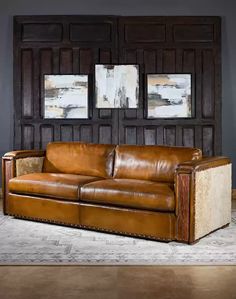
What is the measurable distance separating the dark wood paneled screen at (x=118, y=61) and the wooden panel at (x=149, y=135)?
12 mm

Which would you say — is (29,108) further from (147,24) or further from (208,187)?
(208,187)

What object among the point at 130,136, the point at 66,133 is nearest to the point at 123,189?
the point at 130,136

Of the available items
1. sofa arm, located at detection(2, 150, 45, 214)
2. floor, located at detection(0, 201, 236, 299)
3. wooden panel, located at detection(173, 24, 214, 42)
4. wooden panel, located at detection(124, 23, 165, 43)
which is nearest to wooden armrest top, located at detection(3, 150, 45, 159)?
sofa arm, located at detection(2, 150, 45, 214)

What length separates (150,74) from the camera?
6.75 meters

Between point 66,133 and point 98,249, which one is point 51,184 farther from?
point 66,133

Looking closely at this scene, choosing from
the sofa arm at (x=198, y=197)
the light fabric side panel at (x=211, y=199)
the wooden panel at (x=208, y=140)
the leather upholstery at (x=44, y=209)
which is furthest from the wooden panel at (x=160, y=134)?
the leather upholstery at (x=44, y=209)

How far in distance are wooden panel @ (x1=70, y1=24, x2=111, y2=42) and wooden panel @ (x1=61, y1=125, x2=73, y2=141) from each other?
3.76ft

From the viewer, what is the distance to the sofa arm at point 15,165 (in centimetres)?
556

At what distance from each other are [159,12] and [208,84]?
114cm

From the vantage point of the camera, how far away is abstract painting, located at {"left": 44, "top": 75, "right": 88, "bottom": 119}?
6.80 meters

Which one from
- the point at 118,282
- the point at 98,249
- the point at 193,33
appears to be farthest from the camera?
the point at 193,33

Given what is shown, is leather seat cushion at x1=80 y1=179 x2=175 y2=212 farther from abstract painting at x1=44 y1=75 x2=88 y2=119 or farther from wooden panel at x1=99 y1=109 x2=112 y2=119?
abstract painting at x1=44 y1=75 x2=88 y2=119

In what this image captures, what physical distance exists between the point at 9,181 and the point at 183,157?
6.14 feet

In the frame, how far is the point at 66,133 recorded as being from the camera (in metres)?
6.82
